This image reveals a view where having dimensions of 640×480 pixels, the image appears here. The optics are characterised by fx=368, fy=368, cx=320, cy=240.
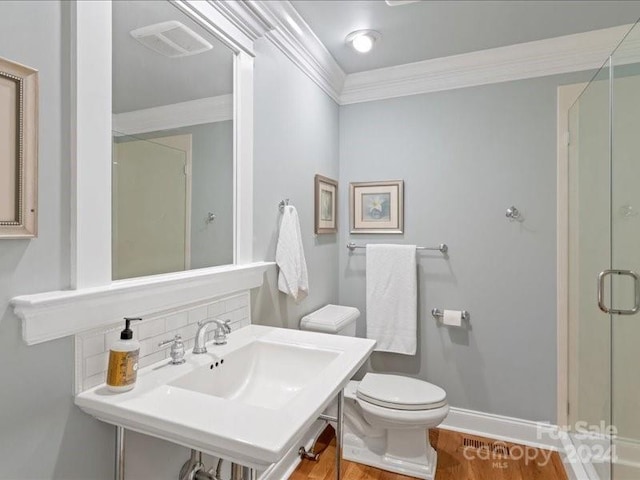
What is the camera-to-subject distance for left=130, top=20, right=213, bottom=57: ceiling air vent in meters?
1.17

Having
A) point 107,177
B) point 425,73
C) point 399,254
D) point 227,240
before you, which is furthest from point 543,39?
point 107,177

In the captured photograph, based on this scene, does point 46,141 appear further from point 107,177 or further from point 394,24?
point 394,24

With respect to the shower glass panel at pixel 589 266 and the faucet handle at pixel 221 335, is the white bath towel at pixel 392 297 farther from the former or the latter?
the faucet handle at pixel 221 335

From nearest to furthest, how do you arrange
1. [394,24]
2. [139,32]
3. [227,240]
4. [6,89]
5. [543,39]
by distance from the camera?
[6,89] < [139,32] < [227,240] < [394,24] < [543,39]

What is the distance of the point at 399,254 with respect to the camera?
7.99 feet

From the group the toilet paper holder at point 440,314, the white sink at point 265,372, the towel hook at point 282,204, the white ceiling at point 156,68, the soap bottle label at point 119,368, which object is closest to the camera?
the soap bottle label at point 119,368

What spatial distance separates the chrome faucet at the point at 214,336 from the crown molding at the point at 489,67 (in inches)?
77.1

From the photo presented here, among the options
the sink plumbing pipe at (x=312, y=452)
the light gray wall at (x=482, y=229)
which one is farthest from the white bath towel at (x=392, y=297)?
the sink plumbing pipe at (x=312, y=452)

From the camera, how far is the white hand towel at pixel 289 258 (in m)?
1.81

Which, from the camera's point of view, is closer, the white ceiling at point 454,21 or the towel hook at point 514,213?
the white ceiling at point 454,21

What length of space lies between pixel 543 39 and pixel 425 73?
667 mm

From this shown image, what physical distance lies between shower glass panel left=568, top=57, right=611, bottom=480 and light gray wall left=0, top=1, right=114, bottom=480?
2.07m

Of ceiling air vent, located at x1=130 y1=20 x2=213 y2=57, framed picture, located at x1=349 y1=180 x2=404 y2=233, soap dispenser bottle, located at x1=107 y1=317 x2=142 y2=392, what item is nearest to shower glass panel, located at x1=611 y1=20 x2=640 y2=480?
framed picture, located at x1=349 y1=180 x2=404 y2=233

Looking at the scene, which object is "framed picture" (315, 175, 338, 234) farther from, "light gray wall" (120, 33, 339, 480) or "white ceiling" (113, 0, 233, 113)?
"white ceiling" (113, 0, 233, 113)
